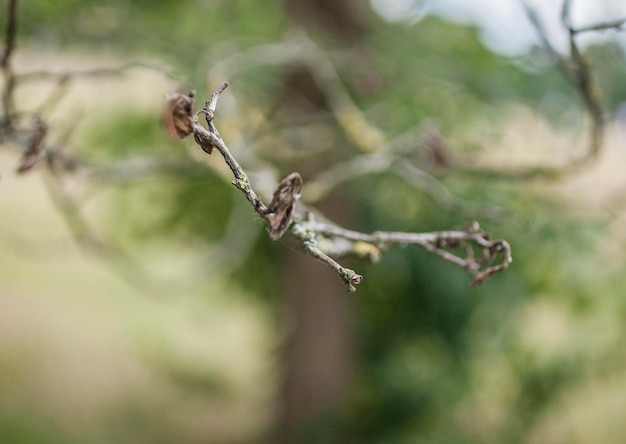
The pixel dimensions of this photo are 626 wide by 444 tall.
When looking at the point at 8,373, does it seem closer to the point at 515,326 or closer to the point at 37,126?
the point at 515,326

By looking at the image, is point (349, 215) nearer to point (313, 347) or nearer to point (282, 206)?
point (313, 347)

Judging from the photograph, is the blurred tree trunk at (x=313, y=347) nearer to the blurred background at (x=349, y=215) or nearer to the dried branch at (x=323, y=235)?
the blurred background at (x=349, y=215)

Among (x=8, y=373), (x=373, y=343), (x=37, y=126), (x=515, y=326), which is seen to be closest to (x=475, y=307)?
(x=515, y=326)

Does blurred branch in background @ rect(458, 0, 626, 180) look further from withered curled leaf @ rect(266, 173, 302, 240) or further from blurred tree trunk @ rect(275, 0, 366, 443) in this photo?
blurred tree trunk @ rect(275, 0, 366, 443)

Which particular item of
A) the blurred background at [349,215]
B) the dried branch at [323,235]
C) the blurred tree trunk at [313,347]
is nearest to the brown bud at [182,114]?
the dried branch at [323,235]

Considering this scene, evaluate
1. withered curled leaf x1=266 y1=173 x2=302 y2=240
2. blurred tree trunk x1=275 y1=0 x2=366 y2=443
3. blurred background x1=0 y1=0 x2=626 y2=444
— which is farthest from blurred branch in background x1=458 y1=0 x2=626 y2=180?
blurred tree trunk x1=275 y1=0 x2=366 y2=443

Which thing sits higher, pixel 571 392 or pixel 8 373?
pixel 8 373

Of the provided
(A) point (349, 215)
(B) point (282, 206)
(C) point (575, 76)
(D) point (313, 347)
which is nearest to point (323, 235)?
(B) point (282, 206)
